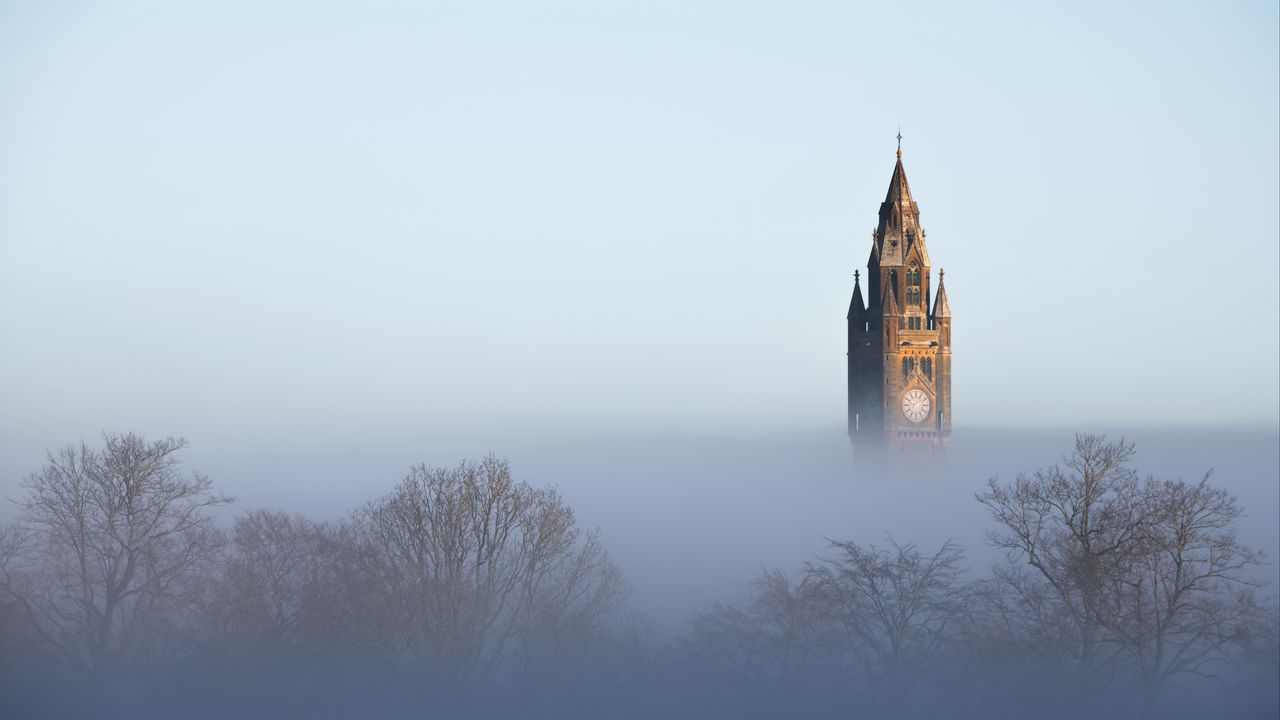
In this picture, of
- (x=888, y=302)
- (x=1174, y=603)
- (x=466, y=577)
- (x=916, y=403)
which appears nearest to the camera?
(x=1174, y=603)

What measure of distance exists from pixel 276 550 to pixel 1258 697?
35.9 meters

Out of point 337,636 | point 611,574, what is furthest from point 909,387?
point 337,636

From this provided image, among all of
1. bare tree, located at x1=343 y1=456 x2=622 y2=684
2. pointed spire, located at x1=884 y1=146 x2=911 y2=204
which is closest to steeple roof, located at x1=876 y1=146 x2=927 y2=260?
pointed spire, located at x1=884 y1=146 x2=911 y2=204

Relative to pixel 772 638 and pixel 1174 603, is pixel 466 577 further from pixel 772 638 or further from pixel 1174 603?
pixel 1174 603

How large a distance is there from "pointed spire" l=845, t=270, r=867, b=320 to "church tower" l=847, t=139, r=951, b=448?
0.12 m

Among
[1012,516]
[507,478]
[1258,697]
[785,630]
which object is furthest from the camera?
[507,478]

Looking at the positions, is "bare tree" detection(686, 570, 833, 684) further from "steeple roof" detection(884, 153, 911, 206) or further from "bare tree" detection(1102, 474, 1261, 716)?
"steeple roof" detection(884, 153, 911, 206)

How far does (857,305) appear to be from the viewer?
14800 centimetres

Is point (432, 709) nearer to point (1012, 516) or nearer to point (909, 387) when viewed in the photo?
point (1012, 516)

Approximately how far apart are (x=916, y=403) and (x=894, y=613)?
85962 mm

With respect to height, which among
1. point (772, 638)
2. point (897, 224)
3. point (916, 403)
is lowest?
point (772, 638)

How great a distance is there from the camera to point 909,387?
477 ft

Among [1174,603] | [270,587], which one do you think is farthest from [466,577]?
[1174,603]

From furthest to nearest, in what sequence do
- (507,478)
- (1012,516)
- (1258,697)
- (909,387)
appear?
(909,387) < (507,478) < (1012,516) < (1258,697)
